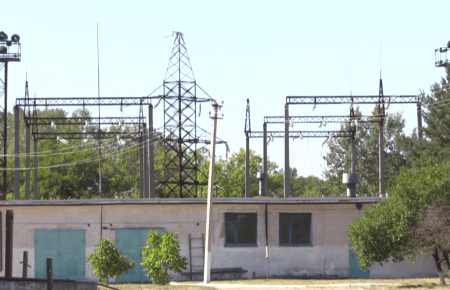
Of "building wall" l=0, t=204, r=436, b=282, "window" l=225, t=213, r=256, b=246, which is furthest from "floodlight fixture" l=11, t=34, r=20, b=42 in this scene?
"window" l=225, t=213, r=256, b=246

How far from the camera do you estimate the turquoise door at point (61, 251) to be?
1297 inches

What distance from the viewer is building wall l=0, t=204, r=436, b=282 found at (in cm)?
3281

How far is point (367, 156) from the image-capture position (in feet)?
267

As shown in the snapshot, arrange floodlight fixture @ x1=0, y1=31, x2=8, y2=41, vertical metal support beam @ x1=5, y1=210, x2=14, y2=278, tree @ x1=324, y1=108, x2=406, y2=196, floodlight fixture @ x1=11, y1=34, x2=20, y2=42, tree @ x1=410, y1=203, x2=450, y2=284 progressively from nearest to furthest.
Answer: vertical metal support beam @ x1=5, y1=210, x2=14, y2=278, tree @ x1=410, y1=203, x2=450, y2=284, floodlight fixture @ x1=0, y1=31, x2=8, y2=41, floodlight fixture @ x1=11, y1=34, x2=20, y2=42, tree @ x1=324, y1=108, x2=406, y2=196

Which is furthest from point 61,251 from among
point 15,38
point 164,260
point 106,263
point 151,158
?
point 15,38

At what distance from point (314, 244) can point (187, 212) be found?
6.06 m

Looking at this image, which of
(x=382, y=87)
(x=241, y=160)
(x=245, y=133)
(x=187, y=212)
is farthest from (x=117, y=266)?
(x=241, y=160)

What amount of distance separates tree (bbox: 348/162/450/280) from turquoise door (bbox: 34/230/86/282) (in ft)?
44.3

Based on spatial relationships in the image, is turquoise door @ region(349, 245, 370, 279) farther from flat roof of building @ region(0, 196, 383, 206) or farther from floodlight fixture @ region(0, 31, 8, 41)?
floodlight fixture @ region(0, 31, 8, 41)

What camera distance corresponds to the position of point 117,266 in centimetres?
2814

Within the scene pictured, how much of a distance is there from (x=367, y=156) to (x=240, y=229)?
50914 mm

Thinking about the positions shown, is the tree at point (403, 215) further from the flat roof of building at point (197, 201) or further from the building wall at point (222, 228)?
the building wall at point (222, 228)

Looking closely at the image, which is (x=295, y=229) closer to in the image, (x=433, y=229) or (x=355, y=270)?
(x=355, y=270)

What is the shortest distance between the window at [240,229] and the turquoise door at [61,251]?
6.76m
